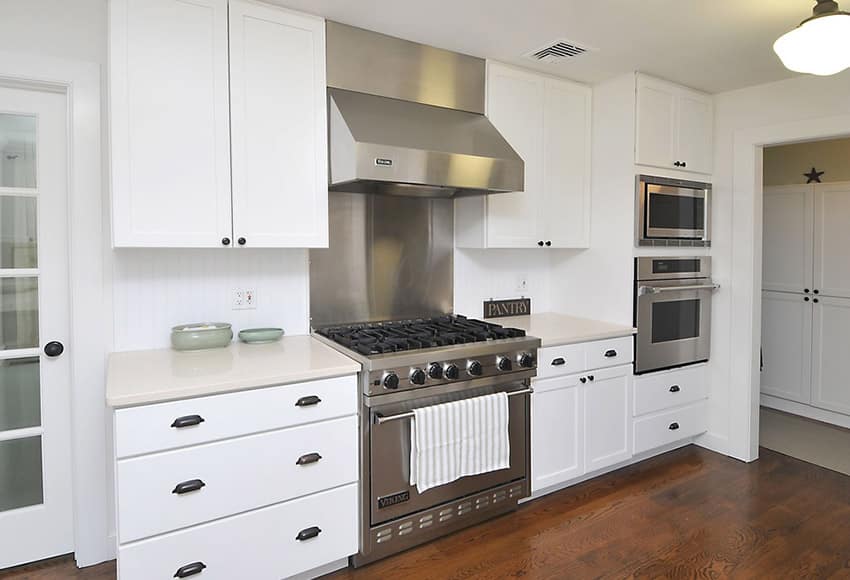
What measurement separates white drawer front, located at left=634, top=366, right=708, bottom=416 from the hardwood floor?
0.42m

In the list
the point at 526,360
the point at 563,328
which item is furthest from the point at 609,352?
the point at 526,360

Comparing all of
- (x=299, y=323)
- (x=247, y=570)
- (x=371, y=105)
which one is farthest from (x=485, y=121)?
(x=247, y=570)

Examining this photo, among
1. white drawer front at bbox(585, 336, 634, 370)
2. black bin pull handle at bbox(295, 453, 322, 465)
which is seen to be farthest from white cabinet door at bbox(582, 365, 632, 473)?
black bin pull handle at bbox(295, 453, 322, 465)

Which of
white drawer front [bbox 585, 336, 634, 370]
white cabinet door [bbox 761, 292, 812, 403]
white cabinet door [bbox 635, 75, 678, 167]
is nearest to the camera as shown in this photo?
white drawer front [bbox 585, 336, 634, 370]

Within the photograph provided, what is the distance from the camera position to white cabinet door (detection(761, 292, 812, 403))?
4.27 meters

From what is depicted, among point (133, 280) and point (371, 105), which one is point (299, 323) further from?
point (371, 105)

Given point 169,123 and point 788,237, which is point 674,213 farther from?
point 169,123

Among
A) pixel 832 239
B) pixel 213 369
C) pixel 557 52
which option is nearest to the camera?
pixel 213 369

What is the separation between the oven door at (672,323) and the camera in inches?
127

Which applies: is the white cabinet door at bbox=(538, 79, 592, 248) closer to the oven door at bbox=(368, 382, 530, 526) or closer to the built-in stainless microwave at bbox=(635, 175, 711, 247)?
the built-in stainless microwave at bbox=(635, 175, 711, 247)

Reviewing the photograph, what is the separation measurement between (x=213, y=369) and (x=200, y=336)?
38cm

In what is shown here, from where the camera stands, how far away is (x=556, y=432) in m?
2.86

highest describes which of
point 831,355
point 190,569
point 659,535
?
point 831,355

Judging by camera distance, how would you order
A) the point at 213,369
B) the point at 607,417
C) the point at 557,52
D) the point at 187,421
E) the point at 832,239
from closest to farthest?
the point at 187,421, the point at 213,369, the point at 557,52, the point at 607,417, the point at 832,239
